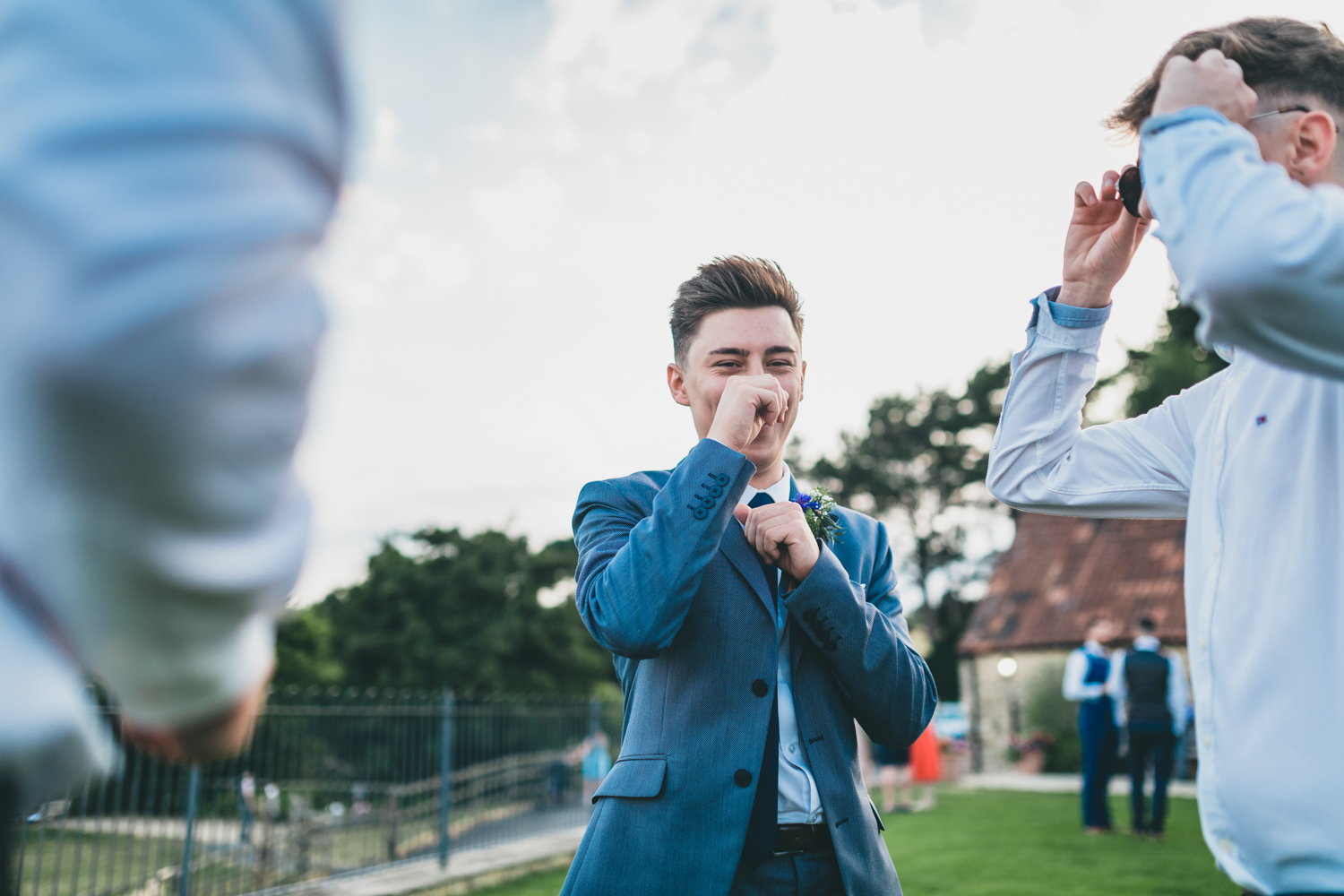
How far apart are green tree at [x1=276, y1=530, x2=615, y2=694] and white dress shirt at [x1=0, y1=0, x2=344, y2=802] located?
3179 cm

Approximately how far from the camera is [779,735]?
1.96 metres

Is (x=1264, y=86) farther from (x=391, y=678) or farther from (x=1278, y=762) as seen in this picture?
(x=391, y=678)

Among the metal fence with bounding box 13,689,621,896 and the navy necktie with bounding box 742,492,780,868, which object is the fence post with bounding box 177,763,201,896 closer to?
the metal fence with bounding box 13,689,621,896

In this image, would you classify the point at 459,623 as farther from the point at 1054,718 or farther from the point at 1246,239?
the point at 1246,239

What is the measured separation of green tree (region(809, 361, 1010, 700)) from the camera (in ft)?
158

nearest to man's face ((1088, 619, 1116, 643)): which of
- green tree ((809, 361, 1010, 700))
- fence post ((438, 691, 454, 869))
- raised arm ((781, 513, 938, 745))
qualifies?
fence post ((438, 691, 454, 869))

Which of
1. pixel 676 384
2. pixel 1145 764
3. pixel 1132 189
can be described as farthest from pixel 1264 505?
pixel 1145 764

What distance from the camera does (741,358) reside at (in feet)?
7.55

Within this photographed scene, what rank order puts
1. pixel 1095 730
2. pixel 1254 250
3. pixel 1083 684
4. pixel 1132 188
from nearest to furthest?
pixel 1254 250 < pixel 1132 188 < pixel 1095 730 < pixel 1083 684

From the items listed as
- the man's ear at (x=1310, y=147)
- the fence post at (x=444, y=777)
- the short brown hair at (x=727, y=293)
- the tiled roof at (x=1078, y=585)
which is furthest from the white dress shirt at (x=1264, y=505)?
the tiled roof at (x=1078, y=585)

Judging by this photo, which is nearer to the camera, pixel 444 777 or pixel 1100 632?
pixel 444 777

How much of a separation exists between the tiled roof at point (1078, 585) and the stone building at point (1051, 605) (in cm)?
2

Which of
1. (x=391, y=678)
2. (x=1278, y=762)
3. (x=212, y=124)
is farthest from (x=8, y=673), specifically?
(x=391, y=678)

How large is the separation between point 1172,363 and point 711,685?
31.6 meters
